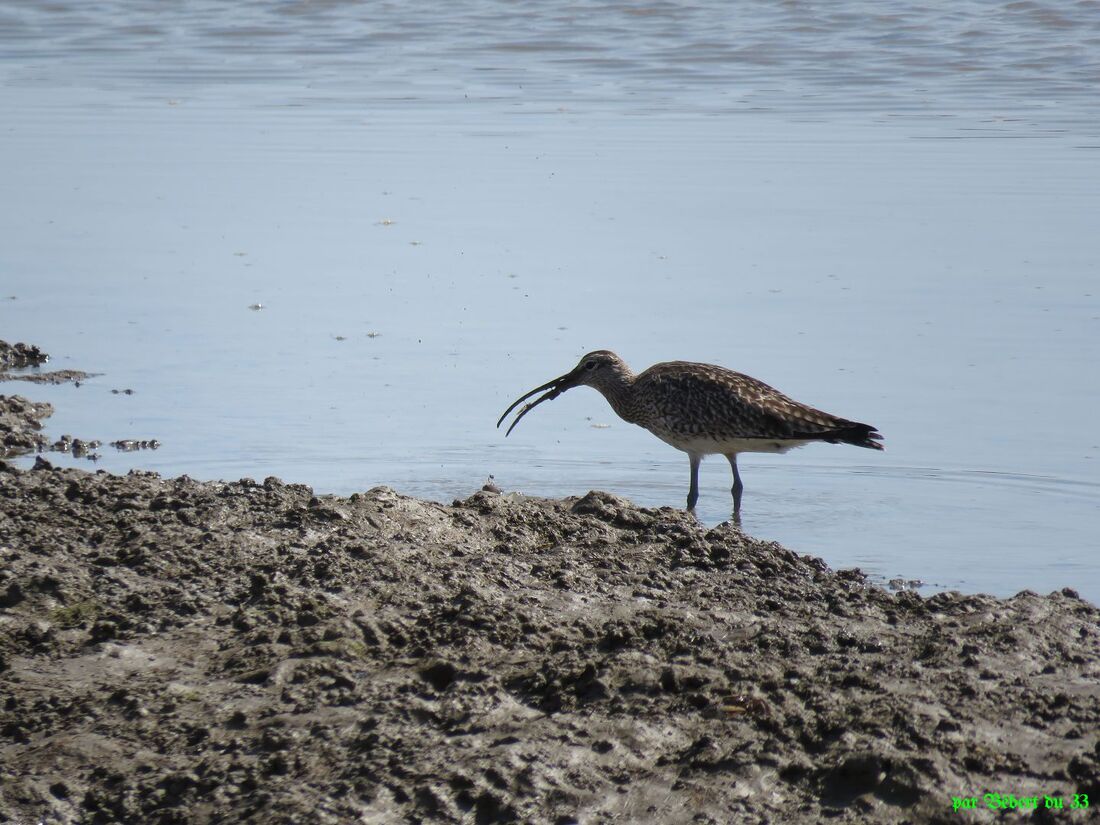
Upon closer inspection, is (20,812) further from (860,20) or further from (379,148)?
(860,20)

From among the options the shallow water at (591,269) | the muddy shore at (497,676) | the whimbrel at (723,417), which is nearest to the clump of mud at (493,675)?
the muddy shore at (497,676)

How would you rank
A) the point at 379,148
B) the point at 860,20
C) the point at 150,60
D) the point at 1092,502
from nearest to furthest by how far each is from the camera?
the point at 1092,502
the point at 379,148
the point at 150,60
the point at 860,20

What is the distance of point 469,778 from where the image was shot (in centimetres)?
454

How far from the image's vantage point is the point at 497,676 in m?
5.07

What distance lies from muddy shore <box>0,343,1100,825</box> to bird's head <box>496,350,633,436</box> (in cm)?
247

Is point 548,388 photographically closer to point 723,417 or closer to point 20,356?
point 723,417

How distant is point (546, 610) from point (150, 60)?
60.9 feet

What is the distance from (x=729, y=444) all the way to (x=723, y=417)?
0.15m

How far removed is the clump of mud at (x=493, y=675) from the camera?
14.9 feet

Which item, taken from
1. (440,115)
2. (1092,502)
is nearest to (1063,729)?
(1092,502)

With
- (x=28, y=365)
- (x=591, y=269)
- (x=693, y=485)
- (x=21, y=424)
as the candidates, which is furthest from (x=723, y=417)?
(x=28, y=365)

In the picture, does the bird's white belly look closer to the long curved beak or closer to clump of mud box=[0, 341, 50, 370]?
the long curved beak

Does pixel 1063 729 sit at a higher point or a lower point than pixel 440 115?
lower

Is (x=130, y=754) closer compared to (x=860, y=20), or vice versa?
(x=130, y=754)
